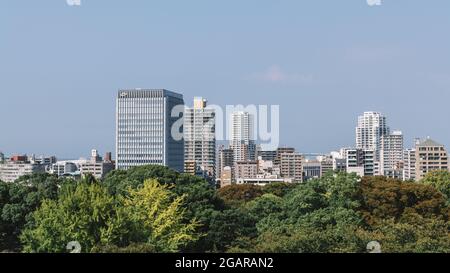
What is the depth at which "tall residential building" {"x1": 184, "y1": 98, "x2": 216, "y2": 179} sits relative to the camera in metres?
4.94

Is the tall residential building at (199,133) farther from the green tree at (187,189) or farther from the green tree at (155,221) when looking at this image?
the green tree at (155,221)

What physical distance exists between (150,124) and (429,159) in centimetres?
855

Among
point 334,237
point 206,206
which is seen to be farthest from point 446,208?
point 334,237

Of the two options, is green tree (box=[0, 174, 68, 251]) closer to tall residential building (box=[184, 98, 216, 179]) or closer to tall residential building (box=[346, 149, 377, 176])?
tall residential building (box=[184, 98, 216, 179])

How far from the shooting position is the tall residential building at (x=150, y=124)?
227 inches

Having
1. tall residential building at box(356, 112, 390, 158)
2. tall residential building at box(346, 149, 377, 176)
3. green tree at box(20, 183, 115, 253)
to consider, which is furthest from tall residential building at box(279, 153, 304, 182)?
green tree at box(20, 183, 115, 253)

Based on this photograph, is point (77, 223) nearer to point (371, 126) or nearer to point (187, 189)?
point (371, 126)

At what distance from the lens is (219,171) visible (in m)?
14.2

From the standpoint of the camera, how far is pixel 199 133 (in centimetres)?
659

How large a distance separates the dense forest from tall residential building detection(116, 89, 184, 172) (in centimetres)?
41

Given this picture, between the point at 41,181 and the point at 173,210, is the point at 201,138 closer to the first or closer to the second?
the point at 173,210

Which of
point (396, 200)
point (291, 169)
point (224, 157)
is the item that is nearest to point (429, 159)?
point (291, 169)
